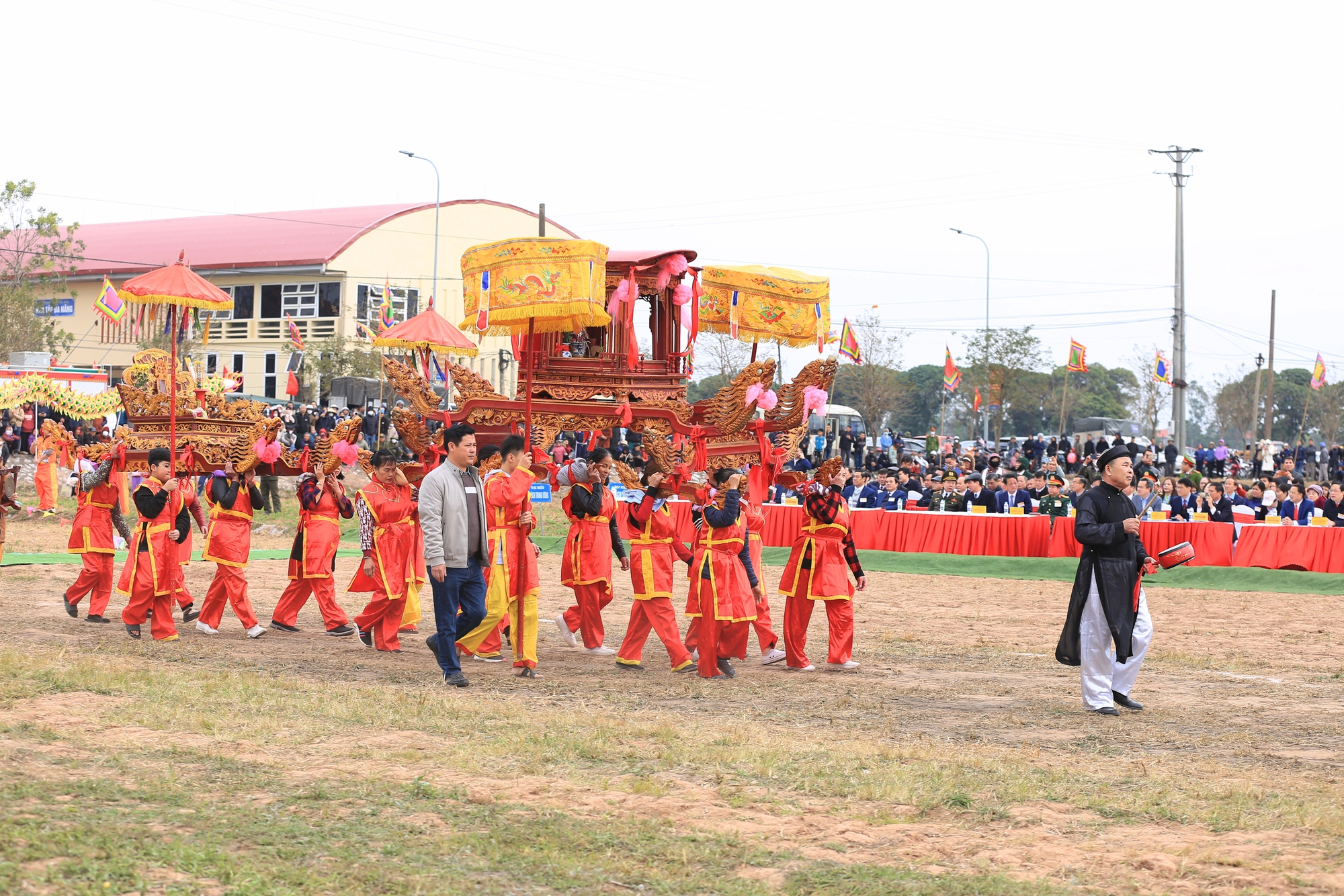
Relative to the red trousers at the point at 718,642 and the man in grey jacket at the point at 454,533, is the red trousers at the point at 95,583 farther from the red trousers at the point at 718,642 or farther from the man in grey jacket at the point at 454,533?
the red trousers at the point at 718,642

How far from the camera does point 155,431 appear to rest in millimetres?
12680

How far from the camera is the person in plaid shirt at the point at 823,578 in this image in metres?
10.5

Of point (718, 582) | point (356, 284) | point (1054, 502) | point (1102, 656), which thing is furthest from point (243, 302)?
point (1102, 656)

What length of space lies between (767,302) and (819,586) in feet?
12.4

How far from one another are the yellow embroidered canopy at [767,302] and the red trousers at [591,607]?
319 cm

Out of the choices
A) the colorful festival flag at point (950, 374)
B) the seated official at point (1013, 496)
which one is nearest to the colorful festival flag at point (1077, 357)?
the colorful festival flag at point (950, 374)

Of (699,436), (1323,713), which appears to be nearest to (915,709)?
(1323,713)

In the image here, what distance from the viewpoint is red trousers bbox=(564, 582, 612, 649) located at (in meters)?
11.1

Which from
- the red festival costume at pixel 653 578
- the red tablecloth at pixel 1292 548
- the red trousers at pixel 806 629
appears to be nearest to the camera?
the red festival costume at pixel 653 578

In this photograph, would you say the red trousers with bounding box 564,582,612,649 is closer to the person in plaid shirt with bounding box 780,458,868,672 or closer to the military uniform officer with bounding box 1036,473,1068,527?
the person in plaid shirt with bounding box 780,458,868,672

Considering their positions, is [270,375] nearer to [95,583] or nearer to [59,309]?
[59,309]

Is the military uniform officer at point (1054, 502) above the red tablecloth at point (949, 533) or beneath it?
above

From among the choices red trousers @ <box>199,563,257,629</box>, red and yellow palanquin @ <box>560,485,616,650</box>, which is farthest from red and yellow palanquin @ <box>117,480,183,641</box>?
red and yellow palanquin @ <box>560,485,616,650</box>

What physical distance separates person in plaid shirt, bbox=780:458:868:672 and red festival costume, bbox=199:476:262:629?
183 inches
